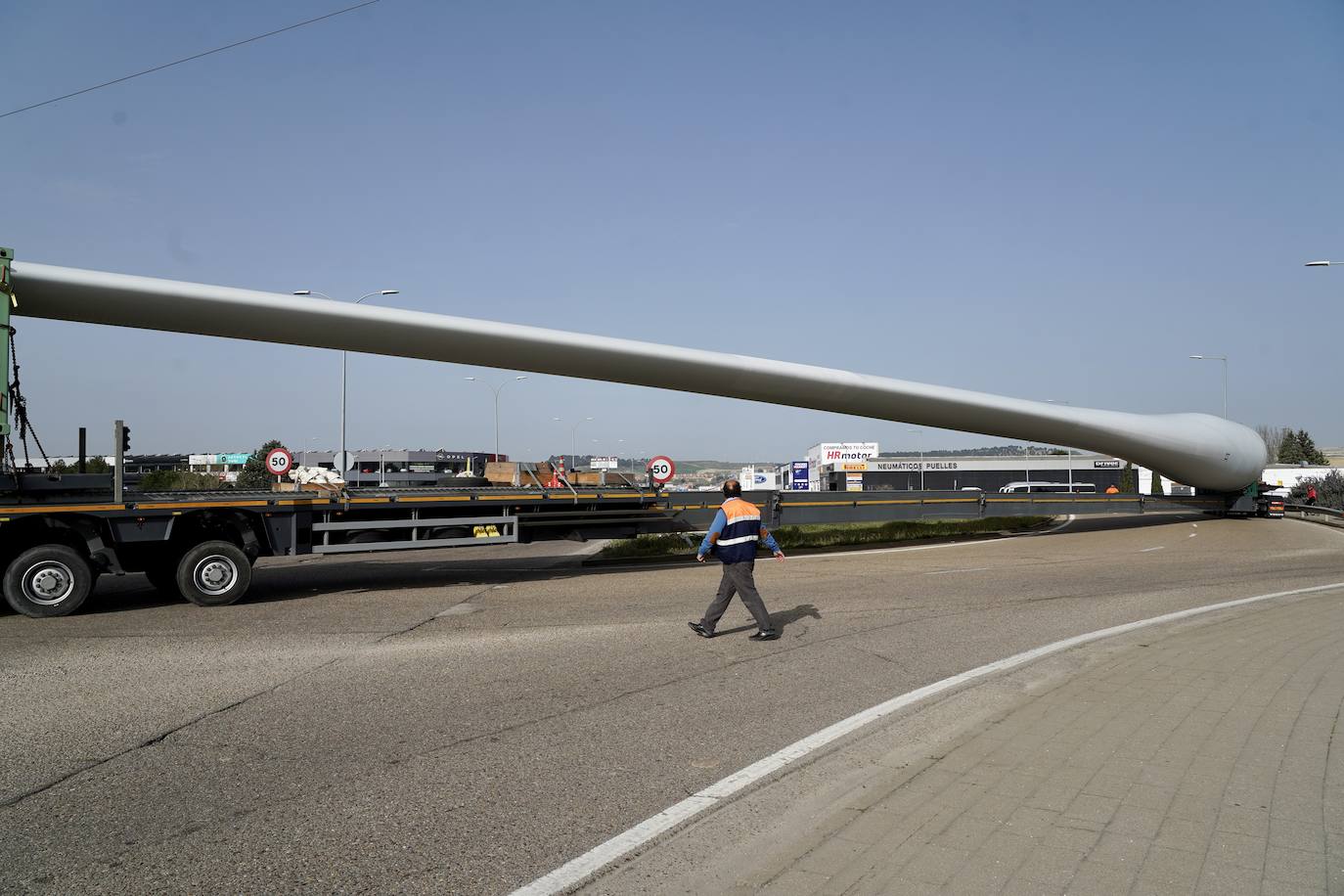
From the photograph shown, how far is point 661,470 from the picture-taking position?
19031mm

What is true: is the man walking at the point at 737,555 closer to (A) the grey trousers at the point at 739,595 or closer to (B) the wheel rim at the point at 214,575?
(A) the grey trousers at the point at 739,595

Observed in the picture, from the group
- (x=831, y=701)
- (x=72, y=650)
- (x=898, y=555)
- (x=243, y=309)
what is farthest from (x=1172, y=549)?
(x=72, y=650)

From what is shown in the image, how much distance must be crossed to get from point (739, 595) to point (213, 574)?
22.9ft

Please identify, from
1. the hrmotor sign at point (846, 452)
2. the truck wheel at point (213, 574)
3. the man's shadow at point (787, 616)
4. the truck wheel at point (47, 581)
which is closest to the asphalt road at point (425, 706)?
the man's shadow at point (787, 616)

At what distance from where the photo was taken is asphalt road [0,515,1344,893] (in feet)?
14.7

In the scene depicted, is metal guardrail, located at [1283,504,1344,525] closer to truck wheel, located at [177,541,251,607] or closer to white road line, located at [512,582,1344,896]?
white road line, located at [512,582,1344,896]

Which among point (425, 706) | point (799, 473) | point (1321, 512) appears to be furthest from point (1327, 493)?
point (425, 706)

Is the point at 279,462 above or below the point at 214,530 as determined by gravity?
above

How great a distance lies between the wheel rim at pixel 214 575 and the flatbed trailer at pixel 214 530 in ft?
0.04

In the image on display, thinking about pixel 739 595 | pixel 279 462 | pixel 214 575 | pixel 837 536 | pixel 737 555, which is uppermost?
pixel 279 462

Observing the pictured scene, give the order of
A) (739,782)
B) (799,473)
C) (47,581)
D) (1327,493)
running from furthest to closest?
1. (1327,493)
2. (799,473)
3. (47,581)
4. (739,782)

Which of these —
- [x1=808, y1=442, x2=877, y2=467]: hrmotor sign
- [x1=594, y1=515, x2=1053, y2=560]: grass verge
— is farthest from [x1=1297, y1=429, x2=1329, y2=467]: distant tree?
[x1=594, y1=515, x2=1053, y2=560]: grass verge

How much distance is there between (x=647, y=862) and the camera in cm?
423

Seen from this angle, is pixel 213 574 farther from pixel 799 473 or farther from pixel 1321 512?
pixel 1321 512
